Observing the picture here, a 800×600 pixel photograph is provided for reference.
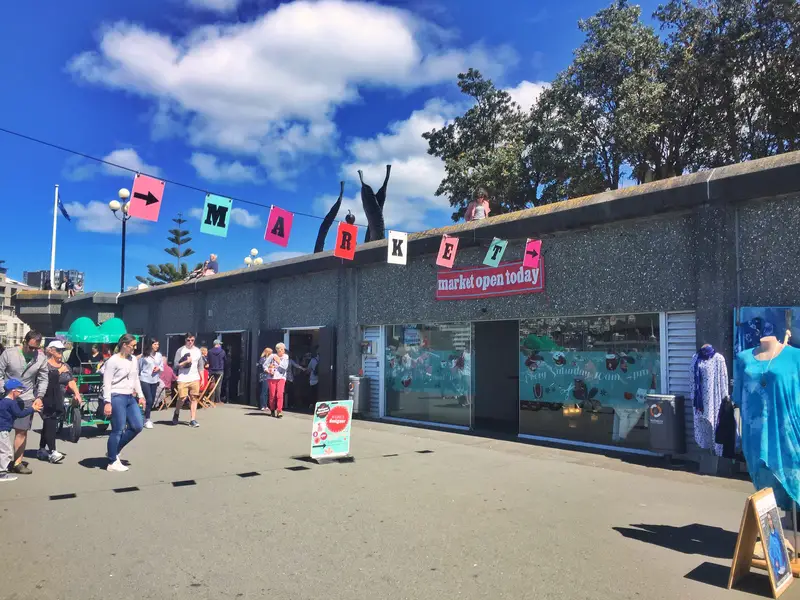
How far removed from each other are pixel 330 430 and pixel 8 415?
13.1 feet

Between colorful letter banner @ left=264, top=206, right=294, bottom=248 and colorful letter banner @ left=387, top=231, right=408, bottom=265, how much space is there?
2.02 m

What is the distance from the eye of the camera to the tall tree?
23891 millimetres

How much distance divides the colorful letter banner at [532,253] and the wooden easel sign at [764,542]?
6.55 meters

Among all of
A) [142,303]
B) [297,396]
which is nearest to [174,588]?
[297,396]

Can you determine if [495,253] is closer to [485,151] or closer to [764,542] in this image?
[764,542]

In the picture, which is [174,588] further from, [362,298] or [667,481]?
[362,298]

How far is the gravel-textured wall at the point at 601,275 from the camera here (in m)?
8.88

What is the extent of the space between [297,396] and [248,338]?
2800 mm

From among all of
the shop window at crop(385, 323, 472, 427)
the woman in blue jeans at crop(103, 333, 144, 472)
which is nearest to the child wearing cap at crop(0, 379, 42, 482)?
the woman in blue jeans at crop(103, 333, 144, 472)

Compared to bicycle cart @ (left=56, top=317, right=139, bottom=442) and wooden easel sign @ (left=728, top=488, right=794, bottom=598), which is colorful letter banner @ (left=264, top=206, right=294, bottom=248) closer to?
bicycle cart @ (left=56, top=317, right=139, bottom=442)

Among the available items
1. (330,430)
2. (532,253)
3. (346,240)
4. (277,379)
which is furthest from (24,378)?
(532,253)

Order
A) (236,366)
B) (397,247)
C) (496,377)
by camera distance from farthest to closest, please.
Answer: (236,366) < (397,247) < (496,377)

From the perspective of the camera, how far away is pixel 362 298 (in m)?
14.5

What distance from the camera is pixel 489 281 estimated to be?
37.9 ft
